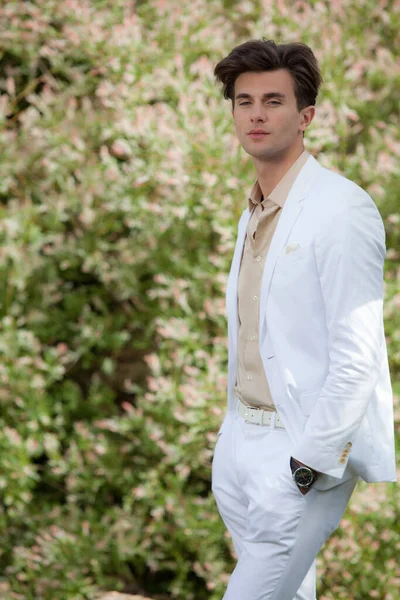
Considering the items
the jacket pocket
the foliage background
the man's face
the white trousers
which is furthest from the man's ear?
the foliage background

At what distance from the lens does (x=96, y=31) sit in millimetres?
4734

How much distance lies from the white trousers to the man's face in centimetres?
76

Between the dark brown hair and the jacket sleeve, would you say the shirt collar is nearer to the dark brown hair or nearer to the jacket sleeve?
the dark brown hair

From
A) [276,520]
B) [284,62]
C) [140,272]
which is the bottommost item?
[276,520]

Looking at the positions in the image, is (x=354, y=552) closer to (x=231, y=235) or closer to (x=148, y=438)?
(x=148, y=438)

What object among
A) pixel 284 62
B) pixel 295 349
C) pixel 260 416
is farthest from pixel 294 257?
pixel 284 62

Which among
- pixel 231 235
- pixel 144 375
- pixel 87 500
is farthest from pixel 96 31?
pixel 87 500

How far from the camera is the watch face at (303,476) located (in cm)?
199

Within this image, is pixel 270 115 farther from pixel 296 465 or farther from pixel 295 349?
pixel 296 465

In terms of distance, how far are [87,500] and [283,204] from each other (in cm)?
295

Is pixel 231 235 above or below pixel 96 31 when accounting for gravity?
below

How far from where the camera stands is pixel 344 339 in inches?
77.2

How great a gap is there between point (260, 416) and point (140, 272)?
2.66m

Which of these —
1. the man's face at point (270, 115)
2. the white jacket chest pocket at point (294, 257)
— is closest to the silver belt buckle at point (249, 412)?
the white jacket chest pocket at point (294, 257)
